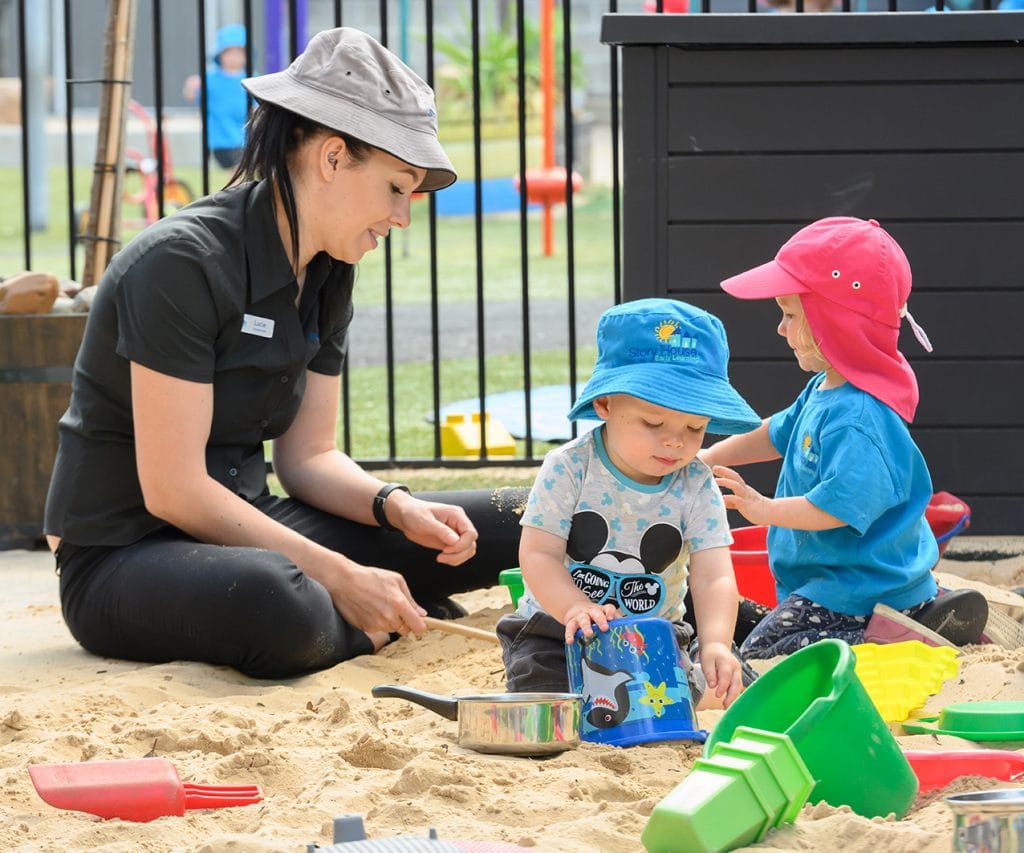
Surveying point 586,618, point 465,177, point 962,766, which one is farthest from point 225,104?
point 962,766

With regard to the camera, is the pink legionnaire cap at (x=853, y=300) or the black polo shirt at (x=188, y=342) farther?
the pink legionnaire cap at (x=853, y=300)

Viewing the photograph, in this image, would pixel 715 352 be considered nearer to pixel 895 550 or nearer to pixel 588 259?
pixel 895 550

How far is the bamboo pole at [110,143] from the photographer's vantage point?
17.5 feet

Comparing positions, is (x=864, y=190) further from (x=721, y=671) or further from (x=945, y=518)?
(x=721, y=671)

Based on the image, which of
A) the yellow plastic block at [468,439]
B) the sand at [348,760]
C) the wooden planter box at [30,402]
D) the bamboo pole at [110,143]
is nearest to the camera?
the sand at [348,760]

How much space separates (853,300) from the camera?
3.25 meters

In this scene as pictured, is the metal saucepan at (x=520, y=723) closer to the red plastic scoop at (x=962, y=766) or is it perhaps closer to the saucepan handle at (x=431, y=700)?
the saucepan handle at (x=431, y=700)

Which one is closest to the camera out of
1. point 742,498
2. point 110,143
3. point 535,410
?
point 742,498

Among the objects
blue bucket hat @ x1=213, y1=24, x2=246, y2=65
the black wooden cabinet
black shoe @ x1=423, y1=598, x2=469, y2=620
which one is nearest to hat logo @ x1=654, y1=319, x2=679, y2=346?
black shoe @ x1=423, y1=598, x2=469, y2=620

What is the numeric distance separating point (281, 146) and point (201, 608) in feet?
3.21

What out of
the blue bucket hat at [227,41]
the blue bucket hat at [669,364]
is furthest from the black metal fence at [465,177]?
the blue bucket hat at [669,364]

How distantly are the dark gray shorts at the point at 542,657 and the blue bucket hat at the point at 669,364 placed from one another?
0.39 m

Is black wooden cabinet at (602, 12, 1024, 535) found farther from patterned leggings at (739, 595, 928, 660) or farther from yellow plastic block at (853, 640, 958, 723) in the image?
yellow plastic block at (853, 640, 958, 723)

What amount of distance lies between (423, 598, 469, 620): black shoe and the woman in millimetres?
341
